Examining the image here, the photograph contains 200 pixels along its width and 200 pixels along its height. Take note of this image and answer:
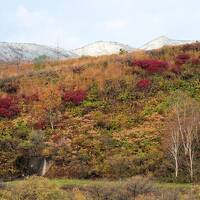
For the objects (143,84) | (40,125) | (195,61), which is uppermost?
(195,61)

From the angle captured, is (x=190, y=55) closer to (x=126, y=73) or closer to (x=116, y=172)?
(x=126, y=73)

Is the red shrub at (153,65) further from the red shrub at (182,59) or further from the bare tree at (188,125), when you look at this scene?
the bare tree at (188,125)

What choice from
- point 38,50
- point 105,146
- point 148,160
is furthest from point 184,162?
point 38,50

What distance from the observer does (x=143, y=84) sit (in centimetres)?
5675

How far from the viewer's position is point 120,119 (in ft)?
165

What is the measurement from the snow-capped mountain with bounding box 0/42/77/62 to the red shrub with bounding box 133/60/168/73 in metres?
105

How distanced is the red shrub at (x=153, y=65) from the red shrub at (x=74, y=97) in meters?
8.37

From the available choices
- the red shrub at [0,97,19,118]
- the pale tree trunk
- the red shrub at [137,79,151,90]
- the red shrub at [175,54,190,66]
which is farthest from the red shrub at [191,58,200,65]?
the pale tree trunk

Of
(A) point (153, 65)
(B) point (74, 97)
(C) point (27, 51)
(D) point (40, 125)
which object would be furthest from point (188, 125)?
(C) point (27, 51)

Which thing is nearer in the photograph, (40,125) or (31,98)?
(40,125)

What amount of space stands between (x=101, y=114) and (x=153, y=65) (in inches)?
464

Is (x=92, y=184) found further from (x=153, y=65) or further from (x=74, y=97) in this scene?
(x=153, y=65)

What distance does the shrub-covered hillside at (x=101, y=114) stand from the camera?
1603 inches

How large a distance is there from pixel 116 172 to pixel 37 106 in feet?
59.0
